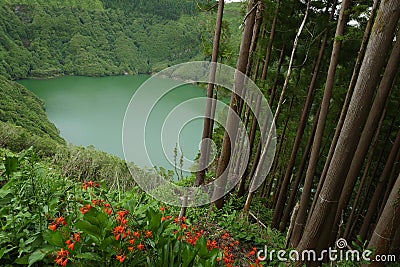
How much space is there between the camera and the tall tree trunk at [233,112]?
142 inches

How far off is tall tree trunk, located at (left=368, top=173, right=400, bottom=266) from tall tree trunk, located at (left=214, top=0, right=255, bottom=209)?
1.95m

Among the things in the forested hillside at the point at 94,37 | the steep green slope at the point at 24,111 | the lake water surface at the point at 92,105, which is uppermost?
the forested hillside at the point at 94,37

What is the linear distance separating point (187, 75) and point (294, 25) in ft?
5.91

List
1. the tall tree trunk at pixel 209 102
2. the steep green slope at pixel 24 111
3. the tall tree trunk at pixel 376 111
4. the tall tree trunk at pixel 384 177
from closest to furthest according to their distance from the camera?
1. the tall tree trunk at pixel 376 111
2. the tall tree trunk at pixel 209 102
3. the tall tree trunk at pixel 384 177
4. the steep green slope at pixel 24 111

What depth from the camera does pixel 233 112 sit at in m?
3.89

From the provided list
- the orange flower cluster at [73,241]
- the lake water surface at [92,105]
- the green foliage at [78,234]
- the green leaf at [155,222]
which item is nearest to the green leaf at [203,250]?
the green foliage at [78,234]

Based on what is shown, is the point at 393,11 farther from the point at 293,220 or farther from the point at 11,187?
the point at 11,187

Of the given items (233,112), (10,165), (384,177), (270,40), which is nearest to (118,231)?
(10,165)

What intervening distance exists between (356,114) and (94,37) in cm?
5324

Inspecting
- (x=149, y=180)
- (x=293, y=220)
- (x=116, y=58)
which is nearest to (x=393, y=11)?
(x=293, y=220)

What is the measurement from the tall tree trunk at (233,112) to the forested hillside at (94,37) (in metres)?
33.3

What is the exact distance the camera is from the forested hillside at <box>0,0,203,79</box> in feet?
133

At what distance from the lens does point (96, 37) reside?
164ft

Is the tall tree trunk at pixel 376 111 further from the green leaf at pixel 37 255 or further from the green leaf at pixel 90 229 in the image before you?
the green leaf at pixel 37 255
